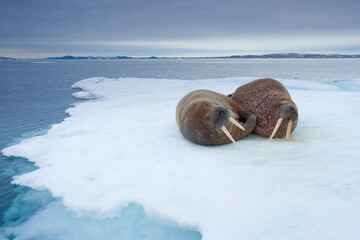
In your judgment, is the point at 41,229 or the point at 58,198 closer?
the point at 41,229

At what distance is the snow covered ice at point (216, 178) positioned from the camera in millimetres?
2512

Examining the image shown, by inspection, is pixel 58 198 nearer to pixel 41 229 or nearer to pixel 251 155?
pixel 41 229

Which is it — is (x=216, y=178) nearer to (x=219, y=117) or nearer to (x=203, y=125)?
Result: (x=219, y=117)

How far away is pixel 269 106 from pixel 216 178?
215 centimetres

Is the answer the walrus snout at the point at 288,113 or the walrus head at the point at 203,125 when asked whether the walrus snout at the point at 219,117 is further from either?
the walrus snout at the point at 288,113

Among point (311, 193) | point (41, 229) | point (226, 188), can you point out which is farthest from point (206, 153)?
point (41, 229)

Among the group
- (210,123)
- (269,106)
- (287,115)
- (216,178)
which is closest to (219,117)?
(210,123)

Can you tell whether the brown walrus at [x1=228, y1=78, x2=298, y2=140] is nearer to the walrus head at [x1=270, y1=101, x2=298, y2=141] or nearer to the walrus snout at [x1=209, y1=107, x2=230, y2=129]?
the walrus head at [x1=270, y1=101, x2=298, y2=141]

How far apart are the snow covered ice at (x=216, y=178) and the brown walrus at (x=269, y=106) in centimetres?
21

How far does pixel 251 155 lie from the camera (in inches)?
161

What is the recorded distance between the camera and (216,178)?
11.1 ft

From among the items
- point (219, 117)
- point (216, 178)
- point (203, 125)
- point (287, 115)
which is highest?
point (219, 117)

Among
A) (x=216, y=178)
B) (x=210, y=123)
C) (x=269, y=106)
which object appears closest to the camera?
(x=216, y=178)

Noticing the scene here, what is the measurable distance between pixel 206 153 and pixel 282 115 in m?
1.36
